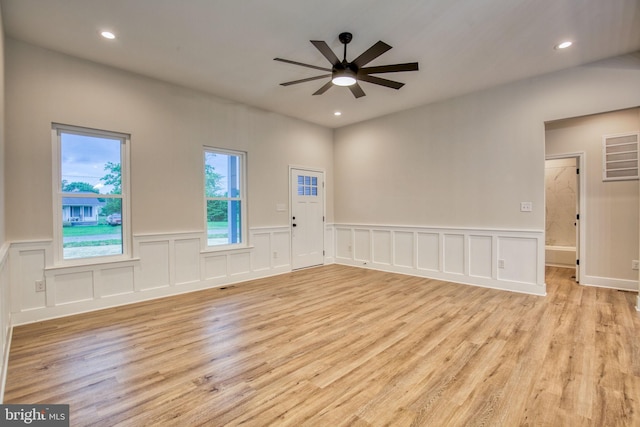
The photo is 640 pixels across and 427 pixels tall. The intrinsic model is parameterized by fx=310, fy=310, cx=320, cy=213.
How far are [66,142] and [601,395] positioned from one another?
18.0 feet

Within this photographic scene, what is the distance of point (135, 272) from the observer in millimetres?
4055

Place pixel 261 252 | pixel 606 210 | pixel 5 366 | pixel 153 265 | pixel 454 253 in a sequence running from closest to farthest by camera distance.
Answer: pixel 5 366
pixel 153 265
pixel 606 210
pixel 454 253
pixel 261 252

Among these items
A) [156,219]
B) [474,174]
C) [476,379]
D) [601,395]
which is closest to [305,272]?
[156,219]

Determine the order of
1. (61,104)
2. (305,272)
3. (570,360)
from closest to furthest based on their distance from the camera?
(570,360)
(61,104)
(305,272)

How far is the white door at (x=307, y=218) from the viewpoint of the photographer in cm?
606

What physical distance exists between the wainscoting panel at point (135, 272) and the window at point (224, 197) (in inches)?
9.0

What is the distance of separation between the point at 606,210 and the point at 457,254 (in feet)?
7.02

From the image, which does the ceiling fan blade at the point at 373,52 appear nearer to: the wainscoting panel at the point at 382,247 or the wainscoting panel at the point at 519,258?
the wainscoting panel at the point at 519,258

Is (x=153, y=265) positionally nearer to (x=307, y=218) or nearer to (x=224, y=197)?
(x=224, y=197)

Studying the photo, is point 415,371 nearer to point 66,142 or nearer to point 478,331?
point 478,331

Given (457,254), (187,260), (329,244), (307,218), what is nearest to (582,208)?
(457,254)

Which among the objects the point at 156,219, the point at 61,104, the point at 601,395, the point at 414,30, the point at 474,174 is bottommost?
the point at 601,395

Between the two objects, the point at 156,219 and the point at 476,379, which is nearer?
the point at 476,379

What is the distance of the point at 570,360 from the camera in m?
2.46
